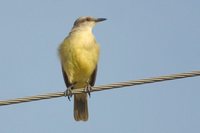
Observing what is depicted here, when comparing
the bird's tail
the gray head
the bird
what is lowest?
the bird's tail

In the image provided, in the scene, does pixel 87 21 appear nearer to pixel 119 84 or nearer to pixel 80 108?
pixel 80 108

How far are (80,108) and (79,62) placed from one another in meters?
1.12

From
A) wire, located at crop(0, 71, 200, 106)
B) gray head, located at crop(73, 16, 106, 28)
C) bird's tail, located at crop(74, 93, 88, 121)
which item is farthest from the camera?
gray head, located at crop(73, 16, 106, 28)

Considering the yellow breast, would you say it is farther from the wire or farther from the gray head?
the wire

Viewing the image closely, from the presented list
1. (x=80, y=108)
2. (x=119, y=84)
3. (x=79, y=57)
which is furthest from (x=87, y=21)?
(x=119, y=84)

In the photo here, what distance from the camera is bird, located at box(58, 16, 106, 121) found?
970cm

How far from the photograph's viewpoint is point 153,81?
6219 mm

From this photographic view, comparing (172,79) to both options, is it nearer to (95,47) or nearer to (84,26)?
(95,47)

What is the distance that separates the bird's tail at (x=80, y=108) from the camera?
33.3 ft

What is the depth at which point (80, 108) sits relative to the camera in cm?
1033

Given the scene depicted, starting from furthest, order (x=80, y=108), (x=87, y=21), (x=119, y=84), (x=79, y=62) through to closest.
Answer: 1. (x=87, y=21)
2. (x=80, y=108)
3. (x=79, y=62)
4. (x=119, y=84)

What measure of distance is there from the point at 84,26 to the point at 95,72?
1.18m

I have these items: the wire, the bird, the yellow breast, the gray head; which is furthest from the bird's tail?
the wire

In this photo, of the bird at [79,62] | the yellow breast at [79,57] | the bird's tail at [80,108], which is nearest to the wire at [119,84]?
the bird at [79,62]
